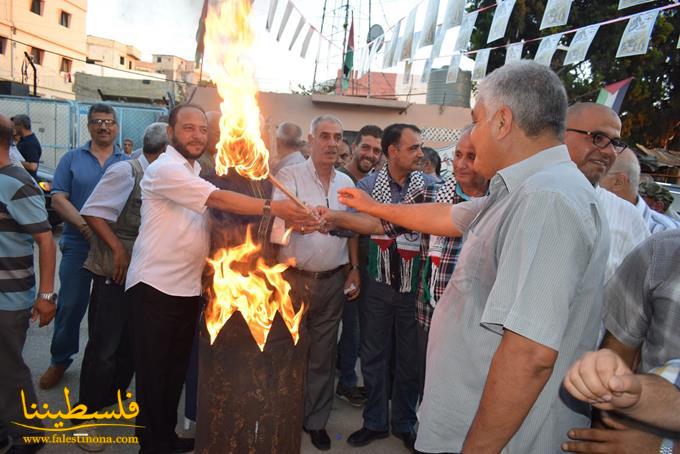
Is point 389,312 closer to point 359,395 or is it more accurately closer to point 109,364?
point 359,395

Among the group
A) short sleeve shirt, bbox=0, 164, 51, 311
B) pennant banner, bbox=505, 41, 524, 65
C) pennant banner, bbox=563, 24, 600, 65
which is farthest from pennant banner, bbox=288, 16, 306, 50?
short sleeve shirt, bbox=0, 164, 51, 311

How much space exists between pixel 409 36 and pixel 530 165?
314 inches

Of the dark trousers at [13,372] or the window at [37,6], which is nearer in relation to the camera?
the dark trousers at [13,372]

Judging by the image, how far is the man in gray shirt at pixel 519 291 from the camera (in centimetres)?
156

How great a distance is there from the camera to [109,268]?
3920mm

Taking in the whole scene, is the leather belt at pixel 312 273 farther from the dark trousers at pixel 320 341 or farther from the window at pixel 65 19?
the window at pixel 65 19

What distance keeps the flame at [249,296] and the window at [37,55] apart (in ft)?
116

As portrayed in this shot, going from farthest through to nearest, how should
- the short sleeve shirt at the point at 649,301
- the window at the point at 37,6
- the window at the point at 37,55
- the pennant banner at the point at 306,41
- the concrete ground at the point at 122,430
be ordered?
the window at the point at 37,55
the window at the point at 37,6
the pennant banner at the point at 306,41
the concrete ground at the point at 122,430
the short sleeve shirt at the point at 649,301

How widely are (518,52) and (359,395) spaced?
683cm

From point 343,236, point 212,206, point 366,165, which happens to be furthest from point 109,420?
point 366,165

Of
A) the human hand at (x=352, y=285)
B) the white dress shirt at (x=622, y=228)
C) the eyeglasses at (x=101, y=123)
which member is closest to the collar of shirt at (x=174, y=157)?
the eyeglasses at (x=101, y=123)

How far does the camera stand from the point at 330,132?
4508 mm

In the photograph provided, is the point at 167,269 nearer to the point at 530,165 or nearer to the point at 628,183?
the point at 530,165

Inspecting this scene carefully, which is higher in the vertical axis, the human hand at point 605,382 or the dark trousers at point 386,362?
the human hand at point 605,382
